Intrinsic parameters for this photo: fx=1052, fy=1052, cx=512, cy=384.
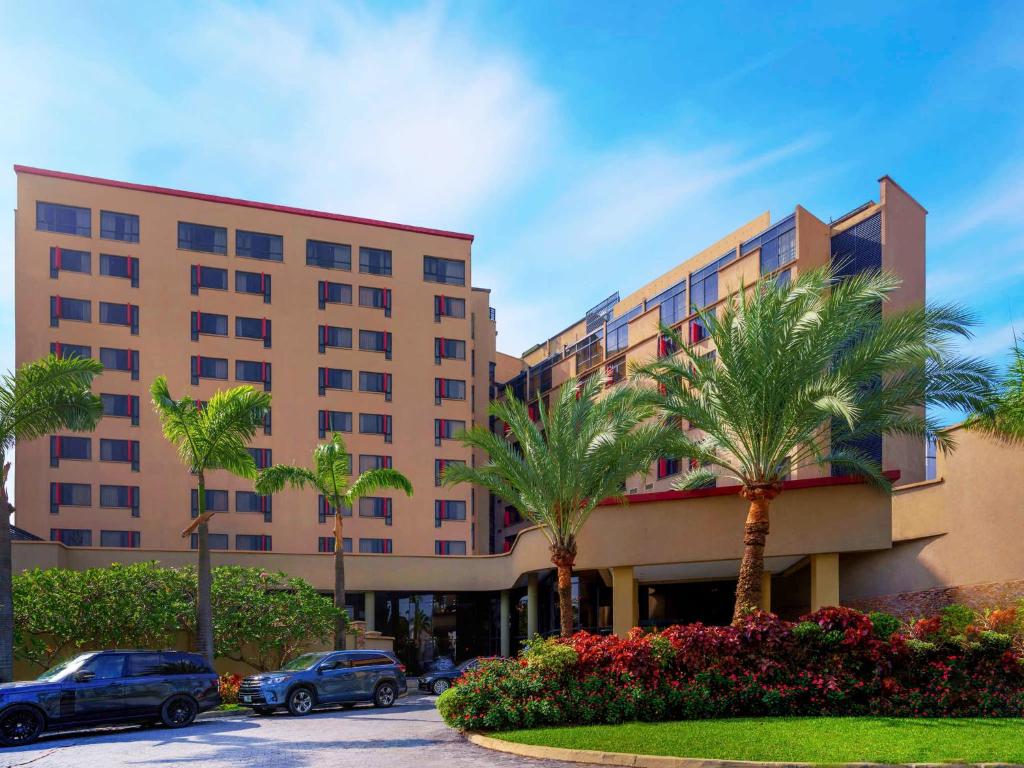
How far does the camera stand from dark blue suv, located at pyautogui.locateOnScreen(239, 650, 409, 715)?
25469 millimetres

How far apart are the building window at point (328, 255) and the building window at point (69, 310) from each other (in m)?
12.1

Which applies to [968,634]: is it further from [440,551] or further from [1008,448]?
[440,551]

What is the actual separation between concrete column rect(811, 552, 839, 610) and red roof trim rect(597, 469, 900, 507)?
205 cm

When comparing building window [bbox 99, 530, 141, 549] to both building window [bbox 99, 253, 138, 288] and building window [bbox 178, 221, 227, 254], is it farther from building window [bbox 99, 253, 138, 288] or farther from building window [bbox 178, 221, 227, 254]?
building window [bbox 178, 221, 227, 254]

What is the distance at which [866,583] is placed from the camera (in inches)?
1224

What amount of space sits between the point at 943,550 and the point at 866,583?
2729 mm

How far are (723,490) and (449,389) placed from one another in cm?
3295

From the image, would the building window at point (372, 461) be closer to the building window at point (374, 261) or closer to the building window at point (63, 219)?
the building window at point (374, 261)

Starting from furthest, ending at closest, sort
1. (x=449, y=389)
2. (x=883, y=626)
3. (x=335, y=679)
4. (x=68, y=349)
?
(x=449, y=389) → (x=68, y=349) → (x=335, y=679) → (x=883, y=626)

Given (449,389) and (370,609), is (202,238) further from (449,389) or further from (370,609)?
(370,609)

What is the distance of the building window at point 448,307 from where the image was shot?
62.2m

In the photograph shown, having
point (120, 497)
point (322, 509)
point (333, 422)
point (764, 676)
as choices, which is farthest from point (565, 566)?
point (120, 497)

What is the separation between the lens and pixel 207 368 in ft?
185

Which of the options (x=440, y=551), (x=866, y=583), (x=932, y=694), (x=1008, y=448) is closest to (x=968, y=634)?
(x=932, y=694)
